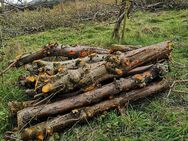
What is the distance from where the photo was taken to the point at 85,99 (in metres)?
4.97

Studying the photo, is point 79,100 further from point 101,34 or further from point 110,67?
point 101,34

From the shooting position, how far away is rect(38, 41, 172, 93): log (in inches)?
196

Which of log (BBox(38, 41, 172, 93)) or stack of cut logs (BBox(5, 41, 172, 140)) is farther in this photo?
log (BBox(38, 41, 172, 93))

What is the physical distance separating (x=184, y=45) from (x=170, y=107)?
3.16m

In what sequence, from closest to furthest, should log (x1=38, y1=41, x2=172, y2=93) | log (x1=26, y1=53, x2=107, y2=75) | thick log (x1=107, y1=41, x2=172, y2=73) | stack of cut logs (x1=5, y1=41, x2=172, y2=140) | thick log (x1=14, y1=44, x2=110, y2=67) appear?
stack of cut logs (x1=5, y1=41, x2=172, y2=140) < log (x1=38, y1=41, x2=172, y2=93) < thick log (x1=107, y1=41, x2=172, y2=73) < log (x1=26, y1=53, x2=107, y2=75) < thick log (x1=14, y1=44, x2=110, y2=67)

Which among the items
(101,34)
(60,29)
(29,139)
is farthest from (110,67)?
(60,29)

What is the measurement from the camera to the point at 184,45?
8.11 m

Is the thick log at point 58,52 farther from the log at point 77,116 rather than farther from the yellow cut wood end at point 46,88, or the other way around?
the yellow cut wood end at point 46,88

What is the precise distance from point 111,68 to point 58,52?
6.42ft

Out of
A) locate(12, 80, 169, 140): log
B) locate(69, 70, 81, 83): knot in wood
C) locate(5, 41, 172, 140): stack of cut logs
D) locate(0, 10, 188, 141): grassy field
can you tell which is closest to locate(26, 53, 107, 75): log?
locate(5, 41, 172, 140): stack of cut logs

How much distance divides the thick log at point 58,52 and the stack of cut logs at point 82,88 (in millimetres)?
849

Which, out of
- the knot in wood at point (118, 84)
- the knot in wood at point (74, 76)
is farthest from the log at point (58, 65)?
the knot in wood at point (118, 84)

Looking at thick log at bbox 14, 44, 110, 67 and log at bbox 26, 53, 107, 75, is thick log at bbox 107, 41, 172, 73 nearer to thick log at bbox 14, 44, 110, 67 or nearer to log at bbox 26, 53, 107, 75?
log at bbox 26, 53, 107, 75

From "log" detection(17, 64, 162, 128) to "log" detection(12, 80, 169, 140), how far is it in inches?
3.6
